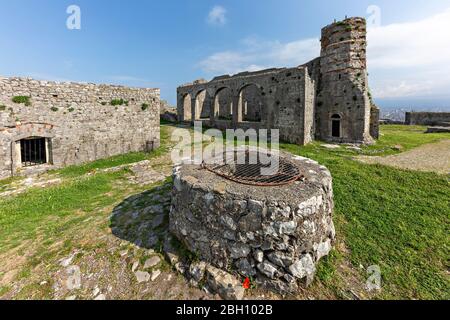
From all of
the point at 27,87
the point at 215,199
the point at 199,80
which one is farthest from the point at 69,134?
the point at 199,80

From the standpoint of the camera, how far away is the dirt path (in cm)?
947

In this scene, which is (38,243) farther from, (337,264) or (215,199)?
(337,264)

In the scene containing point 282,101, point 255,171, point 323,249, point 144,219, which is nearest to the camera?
point 323,249

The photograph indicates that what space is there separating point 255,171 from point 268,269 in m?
2.84

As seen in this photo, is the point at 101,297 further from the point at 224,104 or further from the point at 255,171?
the point at 224,104

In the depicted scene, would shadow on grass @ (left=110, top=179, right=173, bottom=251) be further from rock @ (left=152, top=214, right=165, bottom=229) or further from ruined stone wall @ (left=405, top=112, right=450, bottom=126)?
ruined stone wall @ (left=405, top=112, right=450, bottom=126)

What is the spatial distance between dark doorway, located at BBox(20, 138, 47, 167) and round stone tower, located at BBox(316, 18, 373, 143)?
1767 cm

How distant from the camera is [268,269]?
3971 mm

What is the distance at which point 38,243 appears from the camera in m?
5.39

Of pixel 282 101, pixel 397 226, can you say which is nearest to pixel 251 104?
pixel 282 101

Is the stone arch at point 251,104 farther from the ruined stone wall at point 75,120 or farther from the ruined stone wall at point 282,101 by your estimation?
the ruined stone wall at point 75,120

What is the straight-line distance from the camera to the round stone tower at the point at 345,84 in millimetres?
15523
